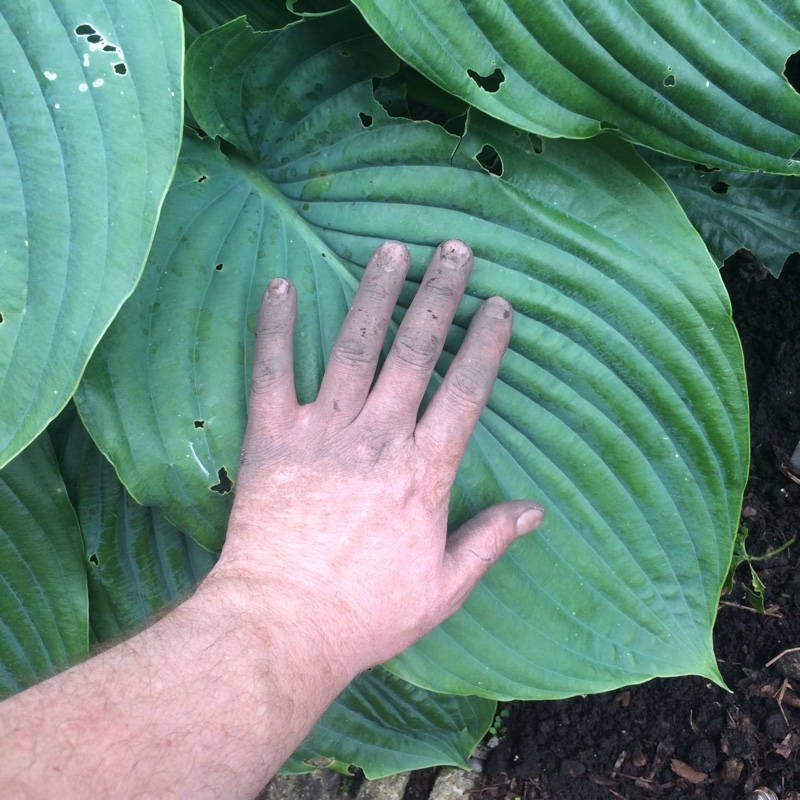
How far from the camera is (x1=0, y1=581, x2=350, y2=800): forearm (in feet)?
2.30

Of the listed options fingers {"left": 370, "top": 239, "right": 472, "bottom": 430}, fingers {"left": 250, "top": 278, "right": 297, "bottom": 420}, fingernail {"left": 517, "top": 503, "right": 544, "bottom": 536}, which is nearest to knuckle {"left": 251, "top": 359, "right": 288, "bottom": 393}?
fingers {"left": 250, "top": 278, "right": 297, "bottom": 420}

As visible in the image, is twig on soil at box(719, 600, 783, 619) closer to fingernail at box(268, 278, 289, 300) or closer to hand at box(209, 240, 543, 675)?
hand at box(209, 240, 543, 675)

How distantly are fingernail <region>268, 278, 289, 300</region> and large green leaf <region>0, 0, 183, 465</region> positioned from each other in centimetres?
20

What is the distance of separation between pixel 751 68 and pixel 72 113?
75 centimetres

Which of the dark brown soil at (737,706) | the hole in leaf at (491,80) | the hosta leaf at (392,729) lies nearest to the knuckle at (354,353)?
the hole in leaf at (491,80)

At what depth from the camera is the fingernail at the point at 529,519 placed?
94 centimetres

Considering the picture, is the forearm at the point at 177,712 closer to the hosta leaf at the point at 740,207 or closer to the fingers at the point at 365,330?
the fingers at the point at 365,330

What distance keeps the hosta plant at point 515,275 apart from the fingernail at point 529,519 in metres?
0.07

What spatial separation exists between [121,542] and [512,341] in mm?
722

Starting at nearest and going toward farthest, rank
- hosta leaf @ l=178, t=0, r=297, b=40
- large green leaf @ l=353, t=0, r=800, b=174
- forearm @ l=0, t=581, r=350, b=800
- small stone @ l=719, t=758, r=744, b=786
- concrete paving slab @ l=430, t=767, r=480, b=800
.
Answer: forearm @ l=0, t=581, r=350, b=800, large green leaf @ l=353, t=0, r=800, b=174, hosta leaf @ l=178, t=0, r=297, b=40, small stone @ l=719, t=758, r=744, b=786, concrete paving slab @ l=430, t=767, r=480, b=800

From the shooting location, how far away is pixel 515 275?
958 millimetres

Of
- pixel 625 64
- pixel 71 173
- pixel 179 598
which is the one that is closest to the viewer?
pixel 71 173

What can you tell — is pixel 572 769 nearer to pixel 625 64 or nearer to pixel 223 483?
pixel 223 483

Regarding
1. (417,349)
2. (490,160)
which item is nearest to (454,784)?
(417,349)
